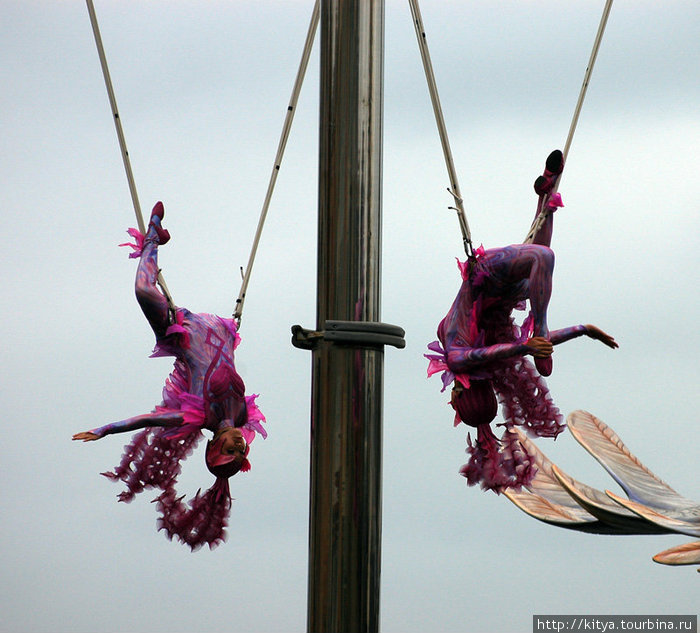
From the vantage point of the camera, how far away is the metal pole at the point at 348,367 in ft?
9.11

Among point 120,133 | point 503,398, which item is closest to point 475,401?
point 503,398

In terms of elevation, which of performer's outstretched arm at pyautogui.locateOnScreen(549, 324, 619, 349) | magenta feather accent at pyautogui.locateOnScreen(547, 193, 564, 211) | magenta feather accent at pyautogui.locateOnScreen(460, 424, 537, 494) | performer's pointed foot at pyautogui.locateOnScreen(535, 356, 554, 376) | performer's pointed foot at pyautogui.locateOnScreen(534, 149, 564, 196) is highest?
performer's pointed foot at pyautogui.locateOnScreen(534, 149, 564, 196)

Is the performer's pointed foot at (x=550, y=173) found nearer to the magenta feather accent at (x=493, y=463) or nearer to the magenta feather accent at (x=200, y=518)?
the magenta feather accent at (x=493, y=463)

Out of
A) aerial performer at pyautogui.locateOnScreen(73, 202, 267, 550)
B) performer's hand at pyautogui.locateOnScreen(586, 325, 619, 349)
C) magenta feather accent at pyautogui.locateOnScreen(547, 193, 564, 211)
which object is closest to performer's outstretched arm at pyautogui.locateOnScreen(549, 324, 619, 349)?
performer's hand at pyautogui.locateOnScreen(586, 325, 619, 349)

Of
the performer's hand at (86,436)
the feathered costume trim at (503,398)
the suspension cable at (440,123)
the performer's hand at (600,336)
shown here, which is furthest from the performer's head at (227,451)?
the performer's hand at (600,336)

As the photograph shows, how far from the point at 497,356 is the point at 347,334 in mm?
525

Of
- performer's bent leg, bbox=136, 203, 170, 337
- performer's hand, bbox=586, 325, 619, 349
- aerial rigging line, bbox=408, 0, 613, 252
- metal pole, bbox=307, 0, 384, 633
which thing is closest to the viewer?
metal pole, bbox=307, 0, 384, 633

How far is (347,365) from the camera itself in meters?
2.79

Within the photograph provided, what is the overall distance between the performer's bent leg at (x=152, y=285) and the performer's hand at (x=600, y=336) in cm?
121

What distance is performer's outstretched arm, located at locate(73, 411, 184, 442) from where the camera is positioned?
3.09 meters

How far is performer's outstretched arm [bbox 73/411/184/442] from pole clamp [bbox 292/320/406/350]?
59cm

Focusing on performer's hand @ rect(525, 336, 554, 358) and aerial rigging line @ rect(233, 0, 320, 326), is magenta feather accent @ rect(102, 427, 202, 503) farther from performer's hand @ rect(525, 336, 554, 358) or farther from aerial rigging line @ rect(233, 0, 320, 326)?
performer's hand @ rect(525, 336, 554, 358)

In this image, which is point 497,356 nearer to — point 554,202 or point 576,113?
point 554,202

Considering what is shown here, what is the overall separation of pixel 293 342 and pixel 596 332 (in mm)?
1042
